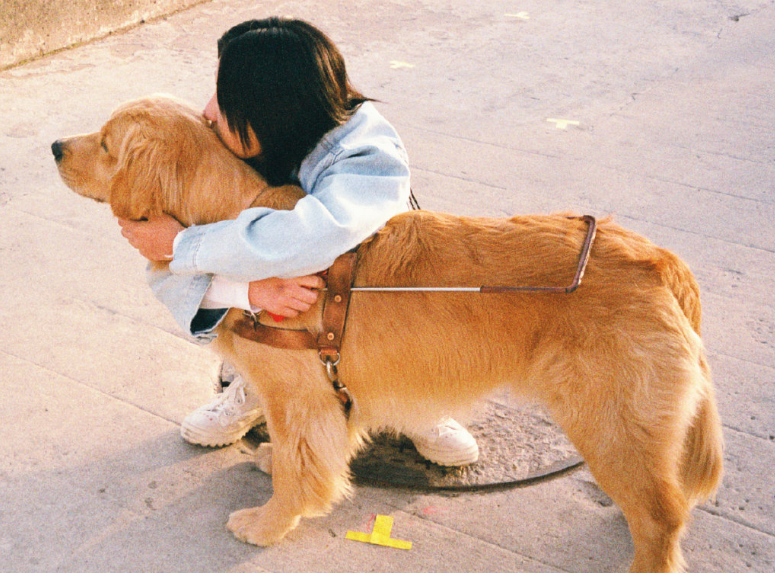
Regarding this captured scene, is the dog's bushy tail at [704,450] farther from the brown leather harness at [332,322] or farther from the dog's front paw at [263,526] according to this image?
the dog's front paw at [263,526]

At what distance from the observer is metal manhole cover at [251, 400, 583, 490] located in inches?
114

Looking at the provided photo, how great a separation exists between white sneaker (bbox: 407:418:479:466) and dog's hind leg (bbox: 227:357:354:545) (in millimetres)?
440

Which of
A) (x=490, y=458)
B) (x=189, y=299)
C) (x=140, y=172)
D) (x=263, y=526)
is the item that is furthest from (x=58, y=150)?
(x=490, y=458)

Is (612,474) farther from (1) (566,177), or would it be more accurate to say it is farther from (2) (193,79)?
(2) (193,79)

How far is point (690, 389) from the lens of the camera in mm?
2184

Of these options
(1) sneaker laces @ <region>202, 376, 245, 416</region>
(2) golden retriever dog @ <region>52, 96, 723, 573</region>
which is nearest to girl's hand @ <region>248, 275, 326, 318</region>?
(2) golden retriever dog @ <region>52, 96, 723, 573</region>

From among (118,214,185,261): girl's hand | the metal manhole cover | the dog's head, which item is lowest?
the metal manhole cover

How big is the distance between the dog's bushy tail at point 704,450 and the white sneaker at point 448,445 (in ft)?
2.74

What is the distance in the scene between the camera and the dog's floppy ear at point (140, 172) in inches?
91.5

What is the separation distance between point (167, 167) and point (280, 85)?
456mm

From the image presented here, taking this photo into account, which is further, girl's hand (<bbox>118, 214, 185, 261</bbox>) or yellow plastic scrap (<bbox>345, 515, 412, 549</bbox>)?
yellow plastic scrap (<bbox>345, 515, 412, 549</bbox>)

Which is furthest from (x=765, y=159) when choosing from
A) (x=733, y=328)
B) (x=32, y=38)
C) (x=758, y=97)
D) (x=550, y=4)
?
(x=32, y=38)

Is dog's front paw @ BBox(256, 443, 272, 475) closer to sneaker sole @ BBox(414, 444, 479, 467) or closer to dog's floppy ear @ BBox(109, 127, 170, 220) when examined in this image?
sneaker sole @ BBox(414, 444, 479, 467)

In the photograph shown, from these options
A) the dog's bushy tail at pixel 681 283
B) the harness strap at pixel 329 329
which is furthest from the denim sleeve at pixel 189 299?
the dog's bushy tail at pixel 681 283
